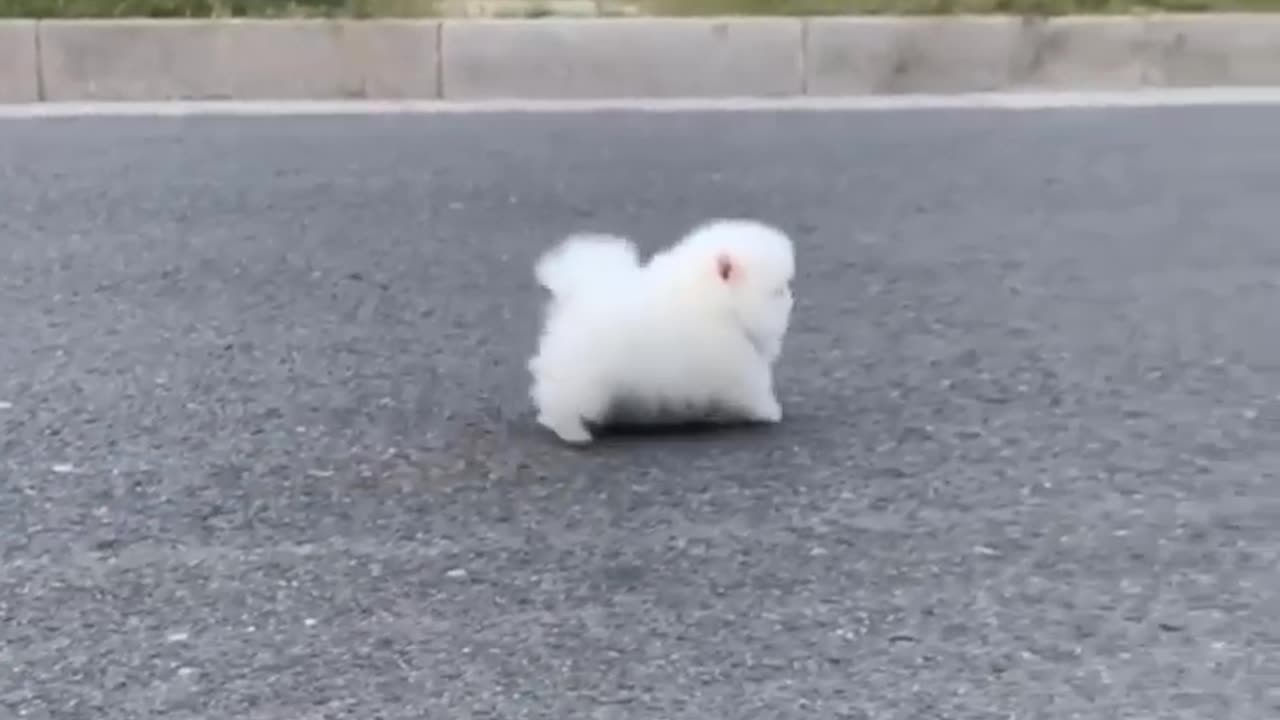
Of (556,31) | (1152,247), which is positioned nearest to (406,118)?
(556,31)

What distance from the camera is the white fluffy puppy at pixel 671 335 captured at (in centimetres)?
201

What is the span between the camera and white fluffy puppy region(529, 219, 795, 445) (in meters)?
2.01

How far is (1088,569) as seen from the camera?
1.75 m

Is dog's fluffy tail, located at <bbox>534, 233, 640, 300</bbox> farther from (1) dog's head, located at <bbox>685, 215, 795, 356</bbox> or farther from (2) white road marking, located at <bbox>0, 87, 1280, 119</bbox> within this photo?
(2) white road marking, located at <bbox>0, 87, 1280, 119</bbox>

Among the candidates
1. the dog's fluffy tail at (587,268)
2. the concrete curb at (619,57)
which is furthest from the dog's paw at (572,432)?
the concrete curb at (619,57)

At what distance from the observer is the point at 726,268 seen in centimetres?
203

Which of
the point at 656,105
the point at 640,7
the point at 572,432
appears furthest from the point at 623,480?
the point at 640,7

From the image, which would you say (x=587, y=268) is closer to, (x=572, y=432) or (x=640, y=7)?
(x=572, y=432)

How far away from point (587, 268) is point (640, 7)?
3976 millimetres

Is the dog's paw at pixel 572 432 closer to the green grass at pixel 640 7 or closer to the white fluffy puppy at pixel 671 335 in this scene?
the white fluffy puppy at pixel 671 335

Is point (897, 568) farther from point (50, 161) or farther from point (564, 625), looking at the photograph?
point (50, 161)

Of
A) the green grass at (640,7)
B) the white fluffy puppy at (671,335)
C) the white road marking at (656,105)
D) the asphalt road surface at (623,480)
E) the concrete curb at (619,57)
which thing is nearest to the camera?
the asphalt road surface at (623,480)

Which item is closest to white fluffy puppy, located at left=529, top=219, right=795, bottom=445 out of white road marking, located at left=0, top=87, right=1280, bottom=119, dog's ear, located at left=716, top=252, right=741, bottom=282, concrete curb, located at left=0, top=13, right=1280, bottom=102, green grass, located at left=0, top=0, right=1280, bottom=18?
dog's ear, located at left=716, top=252, right=741, bottom=282

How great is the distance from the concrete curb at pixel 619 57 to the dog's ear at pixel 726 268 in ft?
11.6
